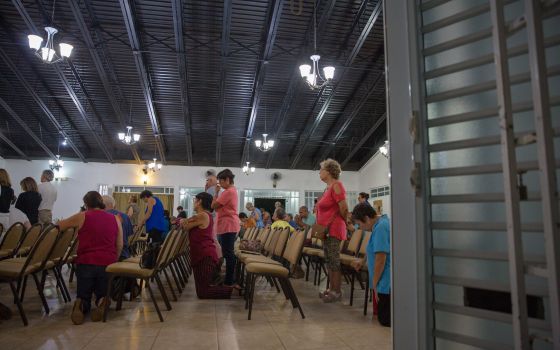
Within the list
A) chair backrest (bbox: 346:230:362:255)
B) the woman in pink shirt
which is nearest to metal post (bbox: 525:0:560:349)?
the woman in pink shirt

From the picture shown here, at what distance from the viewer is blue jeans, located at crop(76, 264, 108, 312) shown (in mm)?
3447

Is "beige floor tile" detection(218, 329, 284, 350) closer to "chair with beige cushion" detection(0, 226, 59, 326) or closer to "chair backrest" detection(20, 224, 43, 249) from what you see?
"chair with beige cushion" detection(0, 226, 59, 326)

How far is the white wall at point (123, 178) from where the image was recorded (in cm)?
1510

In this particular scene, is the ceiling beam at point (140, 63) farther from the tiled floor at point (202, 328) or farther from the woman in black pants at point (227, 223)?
the tiled floor at point (202, 328)

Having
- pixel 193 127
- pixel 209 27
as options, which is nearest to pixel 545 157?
pixel 209 27

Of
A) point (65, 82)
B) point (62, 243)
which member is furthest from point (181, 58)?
point (62, 243)

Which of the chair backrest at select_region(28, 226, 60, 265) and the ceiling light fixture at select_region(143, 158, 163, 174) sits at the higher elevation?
the ceiling light fixture at select_region(143, 158, 163, 174)

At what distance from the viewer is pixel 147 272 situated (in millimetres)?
3465

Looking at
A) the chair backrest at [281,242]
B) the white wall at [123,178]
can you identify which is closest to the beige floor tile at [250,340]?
the chair backrest at [281,242]

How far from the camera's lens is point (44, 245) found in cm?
346

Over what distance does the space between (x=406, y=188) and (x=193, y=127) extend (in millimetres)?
12871

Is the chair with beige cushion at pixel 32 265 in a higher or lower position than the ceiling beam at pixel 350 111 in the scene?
lower

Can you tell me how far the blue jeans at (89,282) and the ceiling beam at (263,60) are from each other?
6.03m

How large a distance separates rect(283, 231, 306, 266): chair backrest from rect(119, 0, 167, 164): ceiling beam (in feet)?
19.1
